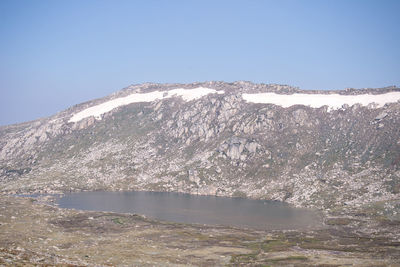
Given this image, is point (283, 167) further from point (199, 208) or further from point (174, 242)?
point (174, 242)

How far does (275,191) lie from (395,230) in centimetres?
6236

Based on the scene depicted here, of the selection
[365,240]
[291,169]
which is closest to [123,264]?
[365,240]

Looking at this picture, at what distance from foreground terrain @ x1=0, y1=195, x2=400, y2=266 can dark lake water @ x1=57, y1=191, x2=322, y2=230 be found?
A: 845cm

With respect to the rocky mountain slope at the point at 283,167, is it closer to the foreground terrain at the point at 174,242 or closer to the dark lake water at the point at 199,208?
the dark lake water at the point at 199,208

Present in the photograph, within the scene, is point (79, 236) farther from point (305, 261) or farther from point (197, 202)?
point (197, 202)

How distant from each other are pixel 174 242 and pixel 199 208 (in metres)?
48.2

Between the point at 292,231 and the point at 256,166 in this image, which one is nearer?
the point at 292,231

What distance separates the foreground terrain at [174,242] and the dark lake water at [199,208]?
8449 millimetres

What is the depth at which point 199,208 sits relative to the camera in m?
134

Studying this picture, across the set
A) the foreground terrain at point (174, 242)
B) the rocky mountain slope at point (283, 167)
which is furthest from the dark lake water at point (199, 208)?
the rocky mountain slope at point (283, 167)

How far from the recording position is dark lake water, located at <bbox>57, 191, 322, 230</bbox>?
11576cm

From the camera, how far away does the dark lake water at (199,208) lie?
11576 cm

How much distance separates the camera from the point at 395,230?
9819 centimetres

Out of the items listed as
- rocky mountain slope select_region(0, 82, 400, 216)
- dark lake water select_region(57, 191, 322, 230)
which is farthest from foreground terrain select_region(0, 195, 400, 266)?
rocky mountain slope select_region(0, 82, 400, 216)
